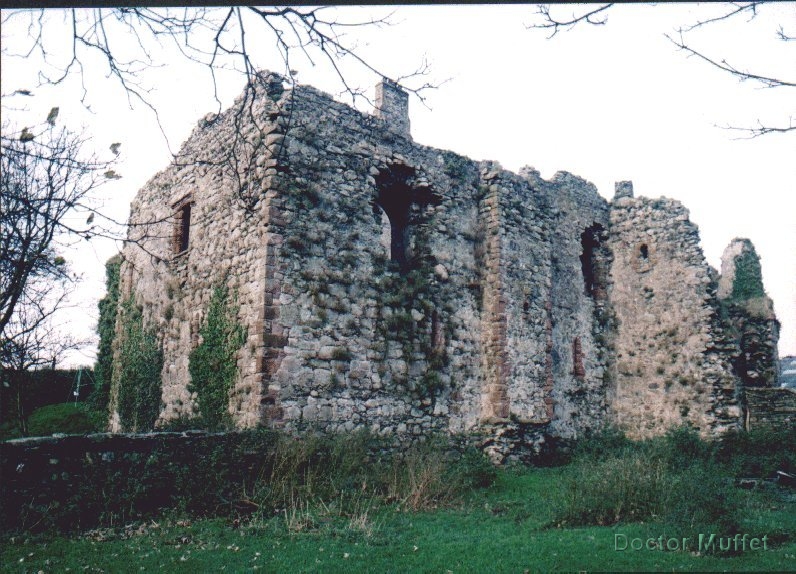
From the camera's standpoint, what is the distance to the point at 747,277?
17000 millimetres

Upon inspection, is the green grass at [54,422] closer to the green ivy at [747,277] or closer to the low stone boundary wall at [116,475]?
the low stone boundary wall at [116,475]

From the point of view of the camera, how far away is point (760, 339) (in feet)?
52.5

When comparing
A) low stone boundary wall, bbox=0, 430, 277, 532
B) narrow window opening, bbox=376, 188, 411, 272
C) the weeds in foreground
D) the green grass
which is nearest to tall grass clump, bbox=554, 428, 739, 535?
the weeds in foreground

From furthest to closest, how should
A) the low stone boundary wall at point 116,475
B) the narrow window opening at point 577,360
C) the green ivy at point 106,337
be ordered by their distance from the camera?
the green ivy at point 106,337 → the narrow window opening at point 577,360 → the low stone boundary wall at point 116,475

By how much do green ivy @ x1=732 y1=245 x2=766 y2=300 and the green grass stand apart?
20.1 meters

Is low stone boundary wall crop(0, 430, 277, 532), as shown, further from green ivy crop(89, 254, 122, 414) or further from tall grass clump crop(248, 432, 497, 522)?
green ivy crop(89, 254, 122, 414)

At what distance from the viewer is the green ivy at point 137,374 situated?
12602mm

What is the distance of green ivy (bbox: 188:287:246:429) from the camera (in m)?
10.1

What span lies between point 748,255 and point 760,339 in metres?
2.63

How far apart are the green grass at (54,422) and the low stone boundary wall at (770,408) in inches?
752

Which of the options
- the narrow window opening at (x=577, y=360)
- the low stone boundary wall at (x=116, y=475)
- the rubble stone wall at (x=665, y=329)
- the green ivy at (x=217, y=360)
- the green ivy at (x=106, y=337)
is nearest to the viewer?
the low stone boundary wall at (x=116, y=475)

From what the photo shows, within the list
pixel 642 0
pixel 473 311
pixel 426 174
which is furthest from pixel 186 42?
pixel 473 311


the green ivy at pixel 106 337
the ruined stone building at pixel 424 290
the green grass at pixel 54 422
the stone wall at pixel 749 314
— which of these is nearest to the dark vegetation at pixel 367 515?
the ruined stone building at pixel 424 290

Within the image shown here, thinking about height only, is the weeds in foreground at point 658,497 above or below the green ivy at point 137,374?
below
